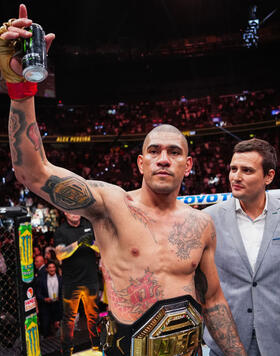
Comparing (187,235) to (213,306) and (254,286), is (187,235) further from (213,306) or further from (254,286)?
(254,286)

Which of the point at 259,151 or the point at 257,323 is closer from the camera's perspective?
the point at 257,323

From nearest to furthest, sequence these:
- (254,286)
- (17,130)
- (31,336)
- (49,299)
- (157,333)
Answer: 1. (17,130)
2. (157,333)
3. (254,286)
4. (31,336)
5. (49,299)

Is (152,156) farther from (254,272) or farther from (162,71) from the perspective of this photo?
(162,71)

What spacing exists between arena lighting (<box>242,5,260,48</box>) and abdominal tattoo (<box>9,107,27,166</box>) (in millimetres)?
13925

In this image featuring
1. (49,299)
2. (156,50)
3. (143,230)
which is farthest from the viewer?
(156,50)

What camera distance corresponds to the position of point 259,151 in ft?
6.19

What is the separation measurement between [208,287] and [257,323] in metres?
0.39

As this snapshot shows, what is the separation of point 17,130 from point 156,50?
15.7 m

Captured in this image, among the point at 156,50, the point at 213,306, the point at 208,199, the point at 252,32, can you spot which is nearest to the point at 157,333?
the point at 213,306

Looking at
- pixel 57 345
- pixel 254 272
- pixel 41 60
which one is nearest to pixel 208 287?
pixel 254 272

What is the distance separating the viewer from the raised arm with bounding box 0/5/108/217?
1.02m

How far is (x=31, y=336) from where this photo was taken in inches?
95.2

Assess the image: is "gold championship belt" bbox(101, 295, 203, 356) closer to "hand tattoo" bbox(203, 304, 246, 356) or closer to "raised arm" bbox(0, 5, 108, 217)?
"hand tattoo" bbox(203, 304, 246, 356)

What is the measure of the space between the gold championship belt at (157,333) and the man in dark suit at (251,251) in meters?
0.49
